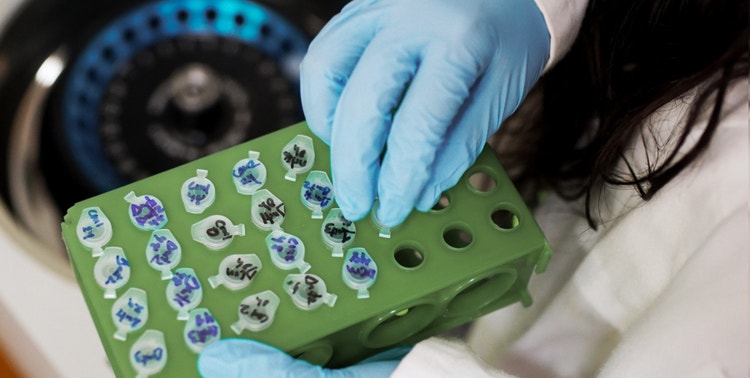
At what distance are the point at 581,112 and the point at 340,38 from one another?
11.5 inches

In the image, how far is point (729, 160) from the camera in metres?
0.63

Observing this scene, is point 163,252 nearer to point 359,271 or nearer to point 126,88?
point 359,271

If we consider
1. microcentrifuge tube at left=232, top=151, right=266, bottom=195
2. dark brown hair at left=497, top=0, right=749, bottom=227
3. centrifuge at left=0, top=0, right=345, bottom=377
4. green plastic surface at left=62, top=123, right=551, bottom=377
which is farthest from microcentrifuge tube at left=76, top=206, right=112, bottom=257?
dark brown hair at left=497, top=0, right=749, bottom=227

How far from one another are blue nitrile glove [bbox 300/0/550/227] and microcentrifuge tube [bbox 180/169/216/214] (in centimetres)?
11

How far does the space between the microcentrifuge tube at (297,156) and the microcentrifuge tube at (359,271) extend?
0.29ft

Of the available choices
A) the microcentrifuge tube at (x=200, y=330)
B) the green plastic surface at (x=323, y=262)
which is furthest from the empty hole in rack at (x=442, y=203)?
the microcentrifuge tube at (x=200, y=330)

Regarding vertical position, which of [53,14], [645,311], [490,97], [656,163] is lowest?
[645,311]

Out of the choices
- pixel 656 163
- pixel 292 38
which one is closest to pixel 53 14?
pixel 292 38

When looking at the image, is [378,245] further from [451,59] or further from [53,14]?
[53,14]

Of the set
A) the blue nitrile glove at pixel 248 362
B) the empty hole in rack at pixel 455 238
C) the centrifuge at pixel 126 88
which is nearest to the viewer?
the blue nitrile glove at pixel 248 362

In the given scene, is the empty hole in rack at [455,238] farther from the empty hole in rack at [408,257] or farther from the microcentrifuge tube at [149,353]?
the microcentrifuge tube at [149,353]

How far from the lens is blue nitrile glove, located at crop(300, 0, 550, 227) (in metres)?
0.63

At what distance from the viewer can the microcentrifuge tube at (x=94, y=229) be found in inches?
24.4

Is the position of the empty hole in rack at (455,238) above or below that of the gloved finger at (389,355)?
above
